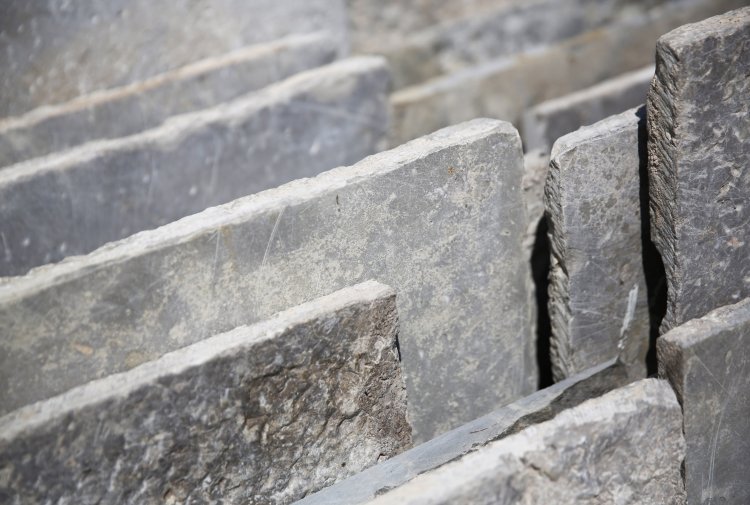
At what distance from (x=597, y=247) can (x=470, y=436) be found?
2.12 ft

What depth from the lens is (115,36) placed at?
11.9 feet

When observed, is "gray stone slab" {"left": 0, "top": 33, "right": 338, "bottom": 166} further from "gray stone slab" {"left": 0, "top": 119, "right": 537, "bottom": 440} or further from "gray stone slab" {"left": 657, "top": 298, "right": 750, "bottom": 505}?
"gray stone slab" {"left": 657, "top": 298, "right": 750, "bottom": 505}

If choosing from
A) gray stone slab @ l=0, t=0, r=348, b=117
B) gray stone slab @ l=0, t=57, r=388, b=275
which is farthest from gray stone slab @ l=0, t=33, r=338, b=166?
gray stone slab @ l=0, t=57, r=388, b=275

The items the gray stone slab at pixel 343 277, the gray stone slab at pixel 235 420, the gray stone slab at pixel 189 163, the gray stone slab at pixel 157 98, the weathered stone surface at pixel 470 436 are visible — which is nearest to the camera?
the gray stone slab at pixel 235 420

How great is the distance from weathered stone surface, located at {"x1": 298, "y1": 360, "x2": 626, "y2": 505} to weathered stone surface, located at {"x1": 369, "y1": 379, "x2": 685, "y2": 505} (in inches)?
11.1

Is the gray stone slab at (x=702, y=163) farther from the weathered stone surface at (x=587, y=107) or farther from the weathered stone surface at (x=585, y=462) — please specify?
the weathered stone surface at (x=587, y=107)

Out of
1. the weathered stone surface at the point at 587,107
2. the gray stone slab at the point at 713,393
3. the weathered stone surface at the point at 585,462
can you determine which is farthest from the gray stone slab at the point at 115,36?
the weathered stone surface at the point at 585,462

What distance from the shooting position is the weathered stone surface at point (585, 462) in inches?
76.7

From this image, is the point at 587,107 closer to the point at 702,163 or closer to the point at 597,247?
the point at 597,247

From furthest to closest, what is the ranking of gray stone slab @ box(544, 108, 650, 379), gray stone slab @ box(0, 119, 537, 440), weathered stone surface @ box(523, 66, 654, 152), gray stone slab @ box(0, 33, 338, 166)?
1. weathered stone surface @ box(523, 66, 654, 152)
2. gray stone slab @ box(0, 33, 338, 166)
3. gray stone slab @ box(544, 108, 650, 379)
4. gray stone slab @ box(0, 119, 537, 440)

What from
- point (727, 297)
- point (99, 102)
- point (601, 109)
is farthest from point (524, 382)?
point (99, 102)

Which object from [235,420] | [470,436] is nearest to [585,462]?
[470,436]

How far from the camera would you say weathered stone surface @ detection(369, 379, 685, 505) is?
1.95 meters

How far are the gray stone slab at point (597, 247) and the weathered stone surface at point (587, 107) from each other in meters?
1.39
